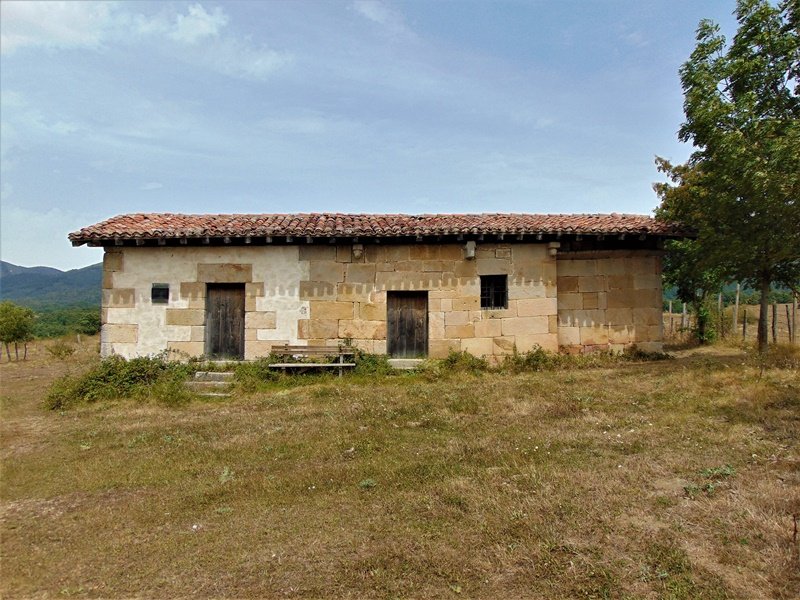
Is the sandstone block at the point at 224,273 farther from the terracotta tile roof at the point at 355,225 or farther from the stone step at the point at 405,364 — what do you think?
the stone step at the point at 405,364

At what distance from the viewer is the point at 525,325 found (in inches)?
431

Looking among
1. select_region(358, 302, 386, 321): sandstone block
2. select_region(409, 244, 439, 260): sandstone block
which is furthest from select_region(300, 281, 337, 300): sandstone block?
select_region(409, 244, 439, 260): sandstone block

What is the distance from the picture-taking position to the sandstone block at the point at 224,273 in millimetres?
10474

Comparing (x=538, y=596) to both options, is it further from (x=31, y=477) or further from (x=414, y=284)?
(x=414, y=284)

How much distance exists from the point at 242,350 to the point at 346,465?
6.07 metres

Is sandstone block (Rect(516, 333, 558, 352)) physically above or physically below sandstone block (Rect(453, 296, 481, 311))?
below

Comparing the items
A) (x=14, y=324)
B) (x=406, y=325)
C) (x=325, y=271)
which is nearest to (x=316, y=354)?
(x=325, y=271)

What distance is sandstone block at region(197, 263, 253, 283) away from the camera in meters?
10.5

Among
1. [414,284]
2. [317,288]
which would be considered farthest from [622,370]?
[317,288]

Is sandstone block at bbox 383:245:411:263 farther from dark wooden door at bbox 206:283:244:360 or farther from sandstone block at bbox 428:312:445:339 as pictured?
dark wooden door at bbox 206:283:244:360

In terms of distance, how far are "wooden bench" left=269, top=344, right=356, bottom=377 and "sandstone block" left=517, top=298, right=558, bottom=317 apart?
4018 mm

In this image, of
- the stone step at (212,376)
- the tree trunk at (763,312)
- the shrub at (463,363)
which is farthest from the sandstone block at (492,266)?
the tree trunk at (763,312)

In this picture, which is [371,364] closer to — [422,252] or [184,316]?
[422,252]

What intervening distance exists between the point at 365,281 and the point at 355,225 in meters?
1.31
